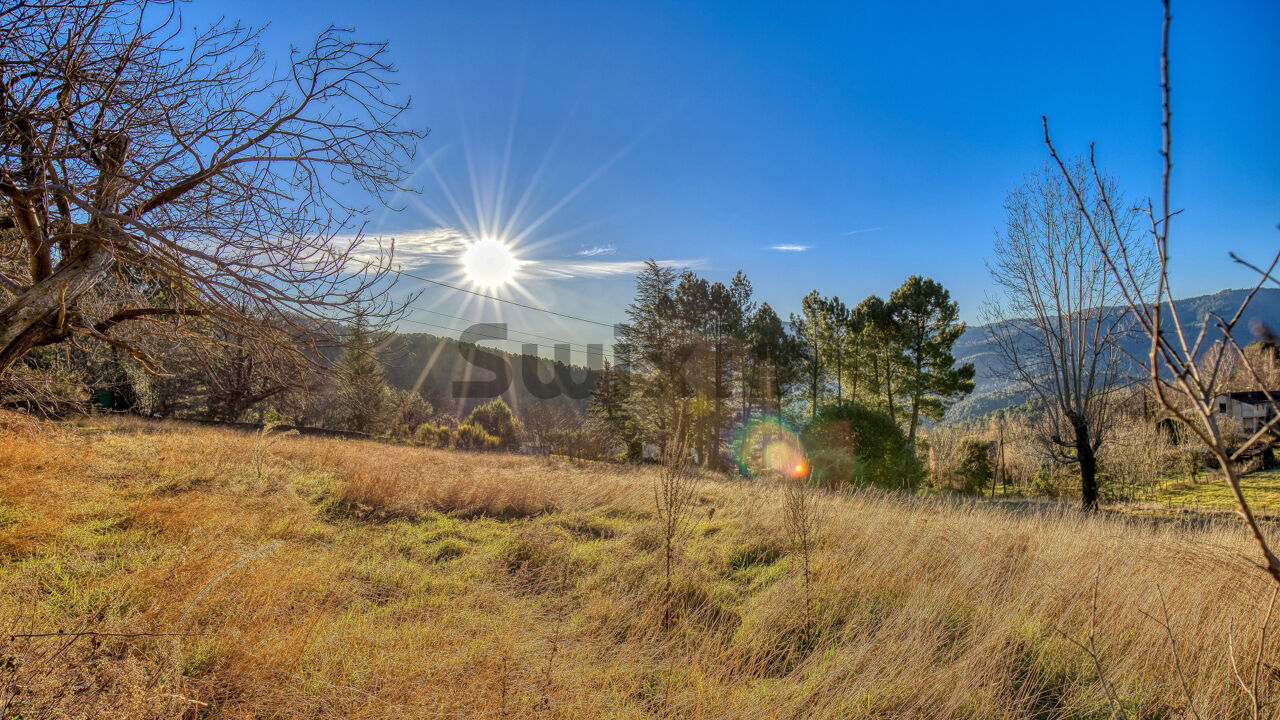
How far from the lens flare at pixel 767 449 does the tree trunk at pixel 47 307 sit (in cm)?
1313

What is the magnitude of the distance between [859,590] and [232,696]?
475cm

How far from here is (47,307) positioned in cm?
317

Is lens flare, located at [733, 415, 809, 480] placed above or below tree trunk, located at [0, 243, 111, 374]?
below

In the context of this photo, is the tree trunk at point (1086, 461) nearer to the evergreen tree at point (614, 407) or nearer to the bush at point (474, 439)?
the evergreen tree at point (614, 407)

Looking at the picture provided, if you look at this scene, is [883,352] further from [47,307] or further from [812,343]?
[47,307]

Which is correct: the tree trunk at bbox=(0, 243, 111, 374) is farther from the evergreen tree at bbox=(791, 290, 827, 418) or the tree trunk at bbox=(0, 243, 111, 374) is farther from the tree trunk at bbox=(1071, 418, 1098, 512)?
the evergreen tree at bbox=(791, 290, 827, 418)

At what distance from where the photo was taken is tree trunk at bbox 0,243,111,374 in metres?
3.04

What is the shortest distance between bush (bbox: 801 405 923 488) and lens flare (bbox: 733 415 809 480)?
0.49m

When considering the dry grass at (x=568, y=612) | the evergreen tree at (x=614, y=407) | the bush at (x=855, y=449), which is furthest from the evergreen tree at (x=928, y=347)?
the dry grass at (x=568, y=612)

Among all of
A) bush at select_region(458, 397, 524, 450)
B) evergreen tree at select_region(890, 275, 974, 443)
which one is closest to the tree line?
evergreen tree at select_region(890, 275, 974, 443)

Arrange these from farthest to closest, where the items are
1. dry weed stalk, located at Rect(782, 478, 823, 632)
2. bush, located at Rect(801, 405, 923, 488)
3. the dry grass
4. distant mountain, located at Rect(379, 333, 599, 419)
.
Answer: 1. distant mountain, located at Rect(379, 333, 599, 419)
2. bush, located at Rect(801, 405, 923, 488)
3. dry weed stalk, located at Rect(782, 478, 823, 632)
4. the dry grass

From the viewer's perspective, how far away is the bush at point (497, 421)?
106 feet

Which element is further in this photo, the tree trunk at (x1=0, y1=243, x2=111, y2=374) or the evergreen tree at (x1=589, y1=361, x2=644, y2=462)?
the evergreen tree at (x1=589, y1=361, x2=644, y2=462)

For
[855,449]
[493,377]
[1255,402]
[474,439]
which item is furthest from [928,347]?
[493,377]
